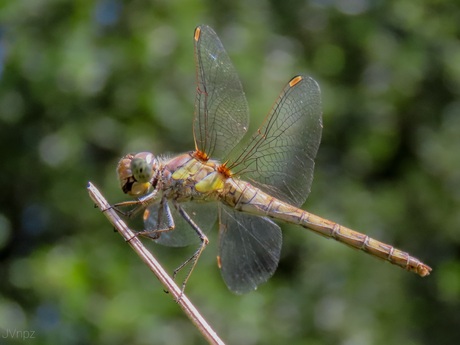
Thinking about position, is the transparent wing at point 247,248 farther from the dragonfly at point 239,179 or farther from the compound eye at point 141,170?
the compound eye at point 141,170

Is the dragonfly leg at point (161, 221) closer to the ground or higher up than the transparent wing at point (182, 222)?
higher up

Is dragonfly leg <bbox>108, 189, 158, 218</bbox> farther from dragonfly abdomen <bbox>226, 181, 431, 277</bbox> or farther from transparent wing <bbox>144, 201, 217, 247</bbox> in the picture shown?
dragonfly abdomen <bbox>226, 181, 431, 277</bbox>

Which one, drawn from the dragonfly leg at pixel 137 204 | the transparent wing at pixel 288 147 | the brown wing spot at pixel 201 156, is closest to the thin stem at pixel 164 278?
the dragonfly leg at pixel 137 204

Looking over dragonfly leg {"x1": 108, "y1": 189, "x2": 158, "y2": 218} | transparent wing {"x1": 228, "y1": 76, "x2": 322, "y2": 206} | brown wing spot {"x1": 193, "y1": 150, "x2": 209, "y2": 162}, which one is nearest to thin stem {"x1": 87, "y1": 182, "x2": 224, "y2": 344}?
dragonfly leg {"x1": 108, "y1": 189, "x2": 158, "y2": 218}

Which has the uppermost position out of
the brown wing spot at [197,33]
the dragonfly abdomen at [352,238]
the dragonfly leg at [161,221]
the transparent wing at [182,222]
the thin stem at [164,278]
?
the brown wing spot at [197,33]

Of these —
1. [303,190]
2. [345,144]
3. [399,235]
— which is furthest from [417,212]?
[303,190]

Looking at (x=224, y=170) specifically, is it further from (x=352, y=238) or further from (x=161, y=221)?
(x=352, y=238)

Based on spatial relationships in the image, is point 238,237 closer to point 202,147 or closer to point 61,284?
point 202,147
